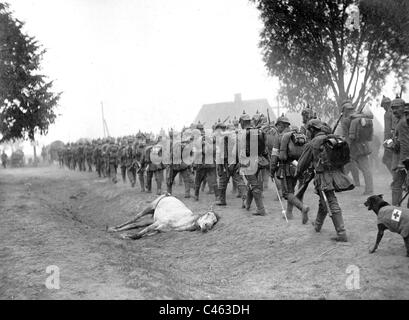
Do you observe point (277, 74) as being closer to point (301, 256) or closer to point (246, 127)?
point (246, 127)

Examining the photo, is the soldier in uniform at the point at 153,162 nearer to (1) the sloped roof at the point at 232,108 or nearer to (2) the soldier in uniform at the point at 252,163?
(2) the soldier in uniform at the point at 252,163

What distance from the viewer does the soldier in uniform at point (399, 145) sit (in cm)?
821

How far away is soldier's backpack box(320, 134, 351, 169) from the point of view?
7.28 m

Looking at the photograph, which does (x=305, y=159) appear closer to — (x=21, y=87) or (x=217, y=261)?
(x=217, y=261)

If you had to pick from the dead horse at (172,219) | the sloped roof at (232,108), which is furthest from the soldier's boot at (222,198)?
the sloped roof at (232,108)

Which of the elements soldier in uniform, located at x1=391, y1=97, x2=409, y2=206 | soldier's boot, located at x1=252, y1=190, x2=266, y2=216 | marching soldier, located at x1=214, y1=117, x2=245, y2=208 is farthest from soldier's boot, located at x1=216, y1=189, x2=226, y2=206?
soldier in uniform, located at x1=391, y1=97, x2=409, y2=206

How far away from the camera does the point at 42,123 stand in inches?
1085

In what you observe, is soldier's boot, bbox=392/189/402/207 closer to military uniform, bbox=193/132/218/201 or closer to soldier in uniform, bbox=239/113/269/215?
soldier in uniform, bbox=239/113/269/215

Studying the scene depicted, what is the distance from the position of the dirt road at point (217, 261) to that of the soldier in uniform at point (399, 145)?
0.84 meters

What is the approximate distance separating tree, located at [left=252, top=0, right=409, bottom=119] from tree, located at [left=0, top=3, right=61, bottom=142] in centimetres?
1455

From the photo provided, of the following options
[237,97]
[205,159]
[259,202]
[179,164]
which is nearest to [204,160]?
[205,159]
